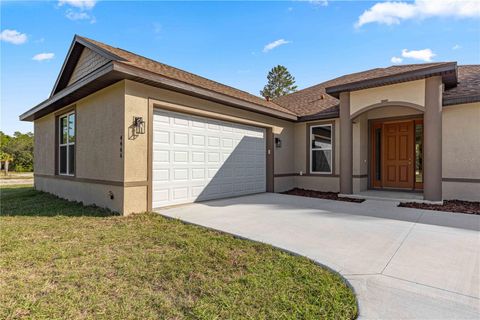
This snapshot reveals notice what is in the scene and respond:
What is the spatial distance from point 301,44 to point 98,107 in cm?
892

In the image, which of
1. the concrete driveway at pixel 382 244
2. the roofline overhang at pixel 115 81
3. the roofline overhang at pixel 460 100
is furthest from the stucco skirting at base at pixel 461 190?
the roofline overhang at pixel 115 81

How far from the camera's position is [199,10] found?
29.5ft

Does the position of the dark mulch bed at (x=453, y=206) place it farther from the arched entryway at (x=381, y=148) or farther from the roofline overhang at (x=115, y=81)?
the roofline overhang at (x=115, y=81)

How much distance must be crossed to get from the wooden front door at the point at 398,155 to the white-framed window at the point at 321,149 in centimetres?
213

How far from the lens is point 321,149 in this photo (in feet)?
34.3

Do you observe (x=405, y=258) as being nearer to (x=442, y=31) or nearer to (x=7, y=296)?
(x=7, y=296)

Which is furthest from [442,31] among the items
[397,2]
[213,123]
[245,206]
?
[245,206]

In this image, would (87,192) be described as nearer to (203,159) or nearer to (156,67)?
(203,159)

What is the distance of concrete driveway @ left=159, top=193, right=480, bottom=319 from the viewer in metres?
2.44

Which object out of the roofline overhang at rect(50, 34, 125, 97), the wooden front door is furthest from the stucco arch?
the roofline overhang at rect(50, 34, 125, 97)

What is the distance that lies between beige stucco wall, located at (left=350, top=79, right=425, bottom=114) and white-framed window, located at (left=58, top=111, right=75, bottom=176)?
943 cm

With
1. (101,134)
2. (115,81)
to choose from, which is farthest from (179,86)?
(101,134)

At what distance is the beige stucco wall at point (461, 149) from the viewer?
7530mm

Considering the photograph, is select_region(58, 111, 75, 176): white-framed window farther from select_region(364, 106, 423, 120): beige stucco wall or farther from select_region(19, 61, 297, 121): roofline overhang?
select_region(364, 106, 423, 120): beige stucco wall
